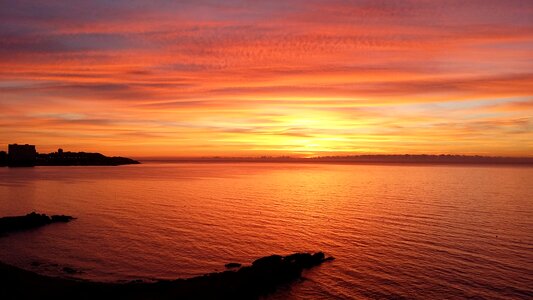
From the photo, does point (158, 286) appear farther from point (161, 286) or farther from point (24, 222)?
point (24, 222)

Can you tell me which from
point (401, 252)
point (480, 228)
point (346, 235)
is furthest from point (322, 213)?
point (401, 252)

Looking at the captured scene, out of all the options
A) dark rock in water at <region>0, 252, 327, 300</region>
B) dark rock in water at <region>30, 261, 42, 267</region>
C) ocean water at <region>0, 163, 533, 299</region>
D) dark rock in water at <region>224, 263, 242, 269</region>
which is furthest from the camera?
dark rock in water at <region>224, 263, 242, 269</region>

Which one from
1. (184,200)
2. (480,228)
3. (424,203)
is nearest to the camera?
(480,228)

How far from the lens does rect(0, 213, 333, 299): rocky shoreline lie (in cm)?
2362

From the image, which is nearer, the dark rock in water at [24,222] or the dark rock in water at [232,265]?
the dark rock in water at [232,265]

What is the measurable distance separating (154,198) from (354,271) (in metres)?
59.7

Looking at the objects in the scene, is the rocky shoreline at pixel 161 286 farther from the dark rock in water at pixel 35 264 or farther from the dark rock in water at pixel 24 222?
the dark rock in water at pixel 24 222

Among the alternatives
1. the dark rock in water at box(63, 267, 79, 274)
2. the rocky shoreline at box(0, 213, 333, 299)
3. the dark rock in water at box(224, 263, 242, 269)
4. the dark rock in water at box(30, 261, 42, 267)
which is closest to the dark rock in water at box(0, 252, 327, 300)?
the rocky shoreline at box(0, 213, 333, 299)

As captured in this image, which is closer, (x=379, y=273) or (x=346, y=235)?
(x=379, y=273)

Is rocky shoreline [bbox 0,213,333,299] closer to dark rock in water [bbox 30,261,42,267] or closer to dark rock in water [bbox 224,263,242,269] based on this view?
dark rock in water [bbox 224,263,242,269]

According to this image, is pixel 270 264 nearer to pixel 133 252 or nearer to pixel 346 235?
pixel 133 252

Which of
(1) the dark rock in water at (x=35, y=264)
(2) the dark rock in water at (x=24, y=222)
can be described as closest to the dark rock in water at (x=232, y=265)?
(1) the dark rock in water at (x=35, y=264)

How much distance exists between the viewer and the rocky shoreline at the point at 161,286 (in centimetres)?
2362

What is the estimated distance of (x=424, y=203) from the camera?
2936 inches
